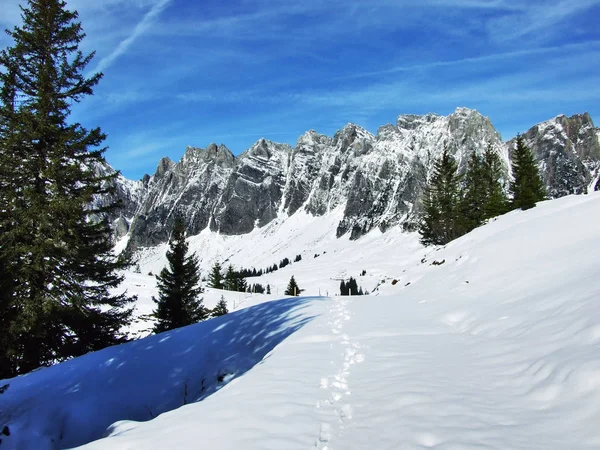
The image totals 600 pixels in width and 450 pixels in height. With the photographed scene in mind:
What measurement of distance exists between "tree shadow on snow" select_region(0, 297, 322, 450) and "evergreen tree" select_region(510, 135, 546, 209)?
37.3 meters

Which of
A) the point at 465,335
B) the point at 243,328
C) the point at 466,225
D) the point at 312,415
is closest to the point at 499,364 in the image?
the point at 465,335

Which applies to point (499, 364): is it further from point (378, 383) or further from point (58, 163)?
point (58, 163)

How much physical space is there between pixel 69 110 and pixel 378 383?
16109 millimetres

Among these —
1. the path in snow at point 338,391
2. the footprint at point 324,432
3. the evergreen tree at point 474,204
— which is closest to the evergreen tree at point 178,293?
the path in snow at point 338,391

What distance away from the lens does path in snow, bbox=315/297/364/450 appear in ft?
15.8

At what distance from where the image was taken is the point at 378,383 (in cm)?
641

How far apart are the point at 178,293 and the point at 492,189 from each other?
41.7m

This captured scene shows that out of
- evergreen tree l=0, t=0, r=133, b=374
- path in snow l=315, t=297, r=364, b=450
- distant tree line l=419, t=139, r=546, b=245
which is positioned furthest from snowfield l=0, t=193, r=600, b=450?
distant tree line l=419, t=139, r=546, b=245

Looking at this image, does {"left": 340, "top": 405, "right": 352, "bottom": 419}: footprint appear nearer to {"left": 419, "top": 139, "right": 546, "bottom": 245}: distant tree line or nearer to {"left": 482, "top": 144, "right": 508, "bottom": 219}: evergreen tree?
{"left": 419, "top": 139, "right": 546, "bottom": 245}: distant tree line

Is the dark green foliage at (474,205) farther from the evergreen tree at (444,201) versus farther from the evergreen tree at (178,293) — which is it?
the evergreen tree at (178,293)

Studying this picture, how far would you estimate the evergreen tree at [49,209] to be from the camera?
1316 cm

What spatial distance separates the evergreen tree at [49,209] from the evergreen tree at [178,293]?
11.6 meters

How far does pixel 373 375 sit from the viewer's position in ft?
22.8

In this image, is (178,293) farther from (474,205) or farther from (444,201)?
(474,205)
